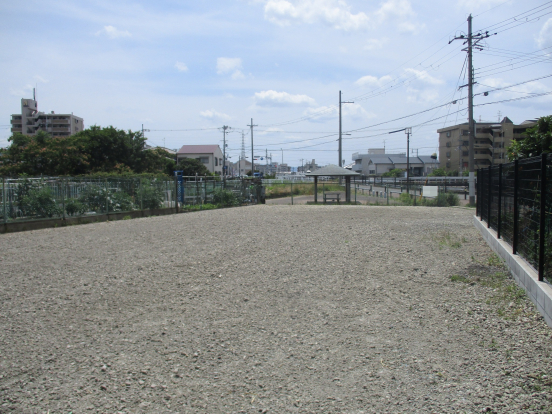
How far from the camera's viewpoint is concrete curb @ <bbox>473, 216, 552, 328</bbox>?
497cm

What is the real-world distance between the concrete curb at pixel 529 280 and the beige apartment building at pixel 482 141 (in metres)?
62.7

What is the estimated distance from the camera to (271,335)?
495cm

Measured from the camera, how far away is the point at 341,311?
18.8 ft

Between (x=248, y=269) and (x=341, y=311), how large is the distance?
286 cm

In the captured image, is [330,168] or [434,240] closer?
[434,240]

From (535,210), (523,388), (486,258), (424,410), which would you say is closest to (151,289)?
(424,410)

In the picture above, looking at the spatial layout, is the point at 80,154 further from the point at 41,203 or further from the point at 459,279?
the point at 459,279

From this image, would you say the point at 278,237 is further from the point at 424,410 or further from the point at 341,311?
the point at 424,410

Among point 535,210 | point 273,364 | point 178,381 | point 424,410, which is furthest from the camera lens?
point 535,210

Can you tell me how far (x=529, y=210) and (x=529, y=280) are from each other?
3.98ft

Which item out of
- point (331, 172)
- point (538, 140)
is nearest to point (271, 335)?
point (538, 140)

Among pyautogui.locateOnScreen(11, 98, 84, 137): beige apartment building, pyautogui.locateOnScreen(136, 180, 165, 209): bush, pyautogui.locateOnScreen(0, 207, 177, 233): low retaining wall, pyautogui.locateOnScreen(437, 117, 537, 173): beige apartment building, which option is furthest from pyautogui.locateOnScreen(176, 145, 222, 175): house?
pyautogui.locateOnScreen(0, 207, 177, 233): low retaining wall

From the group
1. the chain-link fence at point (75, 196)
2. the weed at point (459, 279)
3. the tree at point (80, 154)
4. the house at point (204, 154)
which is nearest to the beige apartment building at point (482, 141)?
the house at point (204, 154)

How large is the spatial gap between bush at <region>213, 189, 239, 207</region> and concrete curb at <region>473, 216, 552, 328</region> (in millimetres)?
19802
